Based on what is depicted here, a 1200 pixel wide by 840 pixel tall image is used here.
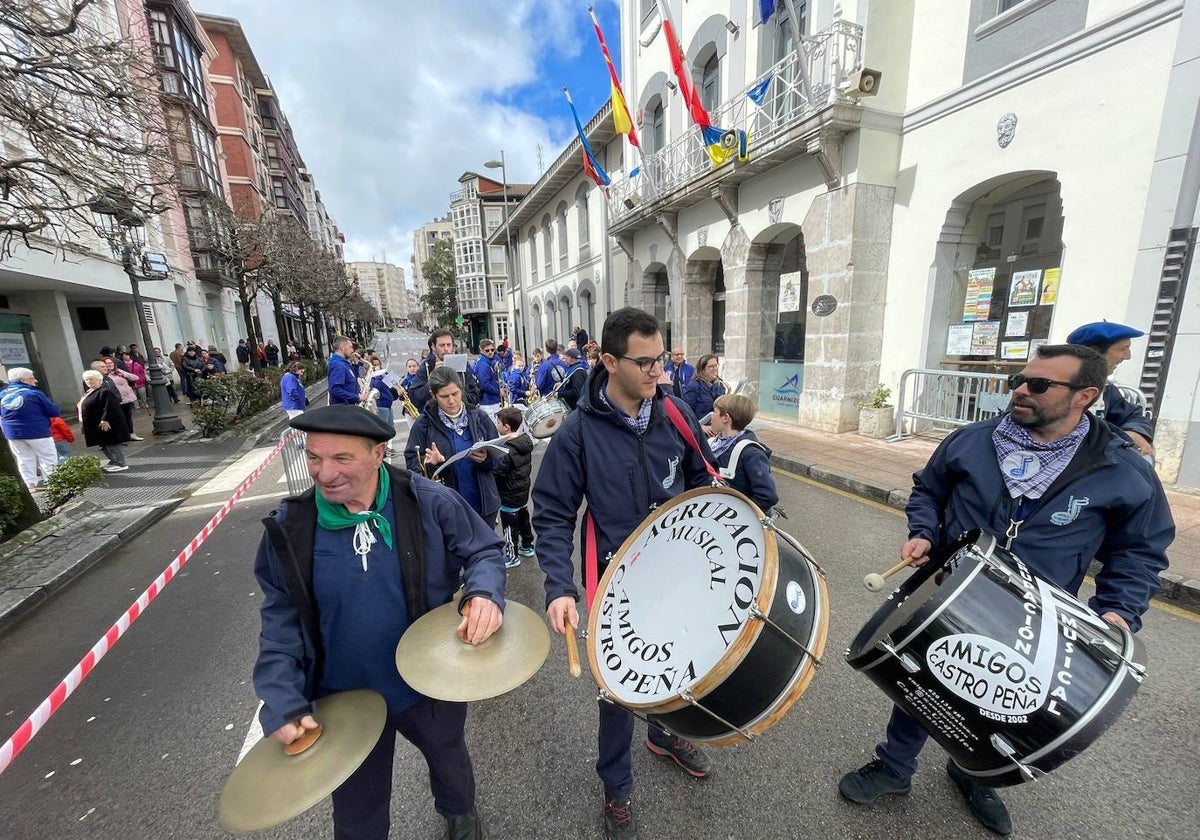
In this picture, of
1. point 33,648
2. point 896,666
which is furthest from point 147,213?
point 896,666

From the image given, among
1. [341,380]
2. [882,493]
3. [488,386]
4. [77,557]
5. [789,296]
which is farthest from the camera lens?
[789,296]

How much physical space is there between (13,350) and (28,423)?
11.8 meters

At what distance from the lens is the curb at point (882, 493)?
3486mm

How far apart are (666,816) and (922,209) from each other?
8914 mm

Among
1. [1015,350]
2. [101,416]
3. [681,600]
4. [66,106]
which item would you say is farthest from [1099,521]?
[101,416]

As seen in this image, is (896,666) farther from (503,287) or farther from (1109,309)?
(503,287)

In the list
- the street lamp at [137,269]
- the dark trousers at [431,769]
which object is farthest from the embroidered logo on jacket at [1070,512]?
the street lamp at [137,269]

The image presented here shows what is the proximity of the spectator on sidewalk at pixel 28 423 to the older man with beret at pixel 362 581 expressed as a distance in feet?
26.1

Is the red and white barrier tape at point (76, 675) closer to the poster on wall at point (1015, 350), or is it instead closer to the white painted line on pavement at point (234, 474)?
the white painted line on pavement at point (234, 474)

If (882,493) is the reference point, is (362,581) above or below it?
above

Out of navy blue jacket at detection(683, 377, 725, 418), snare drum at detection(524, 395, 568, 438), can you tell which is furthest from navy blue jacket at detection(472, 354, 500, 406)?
navy blue jacket at detection(683, 377, 725, 418)

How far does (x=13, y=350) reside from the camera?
13805 mm

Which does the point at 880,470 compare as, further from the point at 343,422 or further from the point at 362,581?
the point at 343,422

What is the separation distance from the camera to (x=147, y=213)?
6.54 m
